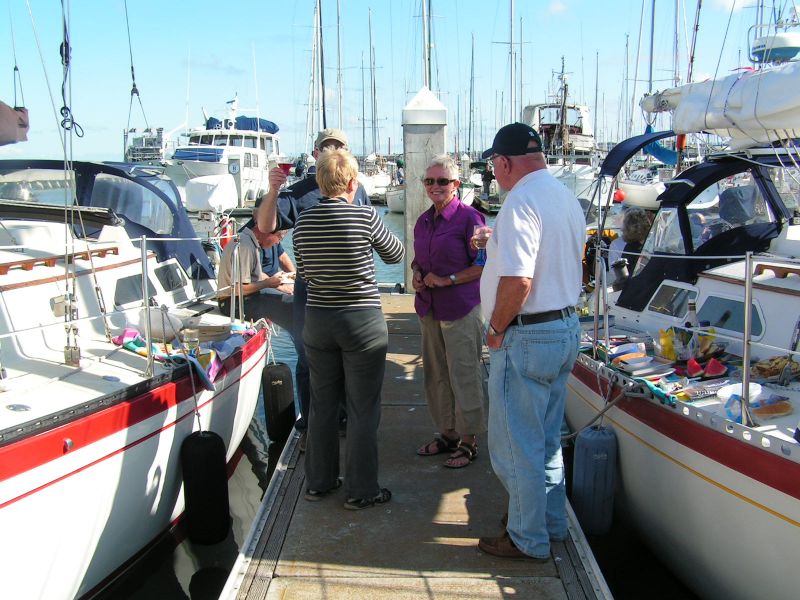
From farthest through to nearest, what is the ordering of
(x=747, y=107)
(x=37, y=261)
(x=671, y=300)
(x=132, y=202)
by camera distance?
(x=132, y=202) → (x=671, y=300) → (x=37, y=261) → (x=747, y=107)

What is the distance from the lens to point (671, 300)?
227 inches

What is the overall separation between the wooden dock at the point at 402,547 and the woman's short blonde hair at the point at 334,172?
1.86 meters

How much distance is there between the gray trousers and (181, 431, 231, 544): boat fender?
77 cm

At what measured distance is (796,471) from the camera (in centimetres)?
322

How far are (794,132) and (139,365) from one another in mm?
4555

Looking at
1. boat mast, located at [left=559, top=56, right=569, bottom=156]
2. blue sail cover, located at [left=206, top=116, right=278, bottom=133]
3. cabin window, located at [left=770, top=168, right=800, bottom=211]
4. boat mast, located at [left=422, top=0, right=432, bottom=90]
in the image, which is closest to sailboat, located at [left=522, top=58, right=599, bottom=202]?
boat mast, located at [left=559, top=56, right=569, bottom=156]

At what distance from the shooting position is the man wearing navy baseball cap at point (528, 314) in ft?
11.0

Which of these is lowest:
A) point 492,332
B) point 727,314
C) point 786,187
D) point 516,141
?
point 727,314

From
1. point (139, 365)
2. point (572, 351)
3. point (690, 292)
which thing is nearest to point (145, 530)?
point (139, 365)

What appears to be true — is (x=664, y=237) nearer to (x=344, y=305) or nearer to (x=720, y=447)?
(x=720, y=447)

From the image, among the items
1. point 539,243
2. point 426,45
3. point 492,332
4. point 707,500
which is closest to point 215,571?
point 492,332

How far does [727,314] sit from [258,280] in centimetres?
370

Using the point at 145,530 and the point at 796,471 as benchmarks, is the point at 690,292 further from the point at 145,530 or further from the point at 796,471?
the point at 145,530

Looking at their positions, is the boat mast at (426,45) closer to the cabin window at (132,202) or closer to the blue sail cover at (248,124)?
the cabin window at (132,202)
